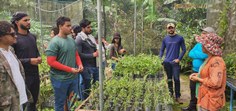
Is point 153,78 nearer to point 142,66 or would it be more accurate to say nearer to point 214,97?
point 142,66

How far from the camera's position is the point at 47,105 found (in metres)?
4.50

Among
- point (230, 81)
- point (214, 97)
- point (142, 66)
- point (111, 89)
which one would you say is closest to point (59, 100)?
point (111, 89)

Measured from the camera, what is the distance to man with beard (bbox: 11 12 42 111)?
10.8 ft

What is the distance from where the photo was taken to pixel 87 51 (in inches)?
166

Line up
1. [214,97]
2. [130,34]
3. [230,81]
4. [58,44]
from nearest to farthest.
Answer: [214,97]
[58,44]
[230,81]
[130,34]

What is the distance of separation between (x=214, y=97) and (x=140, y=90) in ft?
3.65

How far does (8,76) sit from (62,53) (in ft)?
3.35

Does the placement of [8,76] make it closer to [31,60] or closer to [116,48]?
A: [31,60]

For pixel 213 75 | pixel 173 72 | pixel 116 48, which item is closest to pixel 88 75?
pixel 116 48

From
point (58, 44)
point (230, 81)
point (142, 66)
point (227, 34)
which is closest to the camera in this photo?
point (58, 44)

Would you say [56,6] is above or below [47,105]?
above

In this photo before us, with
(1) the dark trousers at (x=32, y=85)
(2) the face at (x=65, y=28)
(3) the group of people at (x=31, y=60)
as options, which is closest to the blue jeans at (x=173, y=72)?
(3) the group of people at (x=31, y=60)

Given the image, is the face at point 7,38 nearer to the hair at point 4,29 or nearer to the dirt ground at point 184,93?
the hair at point 4,29

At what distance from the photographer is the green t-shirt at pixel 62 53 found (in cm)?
325
